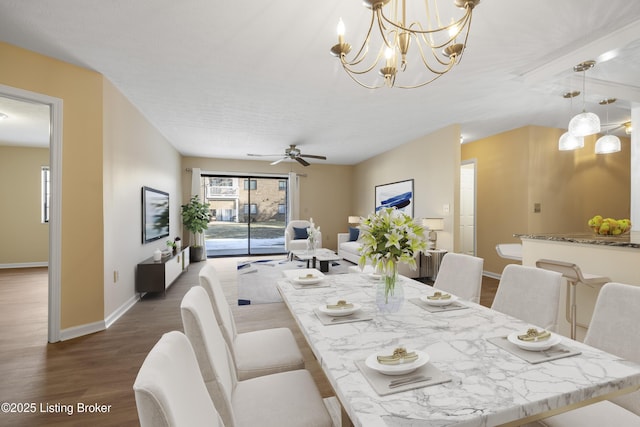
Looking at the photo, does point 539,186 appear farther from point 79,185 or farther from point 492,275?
point 79,185

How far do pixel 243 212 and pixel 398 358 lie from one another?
24.2 ft

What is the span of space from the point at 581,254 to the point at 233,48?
3.24 metres

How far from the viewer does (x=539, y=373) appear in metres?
0.89

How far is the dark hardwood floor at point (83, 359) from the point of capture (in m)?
1.78

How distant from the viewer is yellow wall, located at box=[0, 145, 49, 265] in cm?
586

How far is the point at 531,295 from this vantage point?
1.58 meters

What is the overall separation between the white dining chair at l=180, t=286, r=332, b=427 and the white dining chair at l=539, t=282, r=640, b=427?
2.88ft

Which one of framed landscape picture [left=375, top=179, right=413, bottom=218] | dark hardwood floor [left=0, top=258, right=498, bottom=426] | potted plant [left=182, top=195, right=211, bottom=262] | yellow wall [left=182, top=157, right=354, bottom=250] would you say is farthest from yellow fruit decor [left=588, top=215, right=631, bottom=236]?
potted plant [left=182, top=195, right=211, bottom=262]

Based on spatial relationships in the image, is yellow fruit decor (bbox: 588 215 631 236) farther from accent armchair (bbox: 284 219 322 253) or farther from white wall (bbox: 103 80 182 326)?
accent armchair (bbox: 284 219 322 253)

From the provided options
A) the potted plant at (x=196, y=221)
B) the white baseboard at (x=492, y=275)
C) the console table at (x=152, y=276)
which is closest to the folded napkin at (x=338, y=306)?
the console table at (x=152, y=276)

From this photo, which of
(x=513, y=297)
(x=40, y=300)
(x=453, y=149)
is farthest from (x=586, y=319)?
(x=40, y=300)

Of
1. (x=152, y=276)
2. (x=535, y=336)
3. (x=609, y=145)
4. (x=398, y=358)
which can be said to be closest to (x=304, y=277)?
(x=398, y=358)

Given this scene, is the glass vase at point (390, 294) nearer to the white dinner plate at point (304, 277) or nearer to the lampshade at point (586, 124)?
the white dinner plate at point (304, 277)

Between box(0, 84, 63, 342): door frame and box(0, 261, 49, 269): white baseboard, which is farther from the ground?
box(0, 84, 63, 342): door frame
